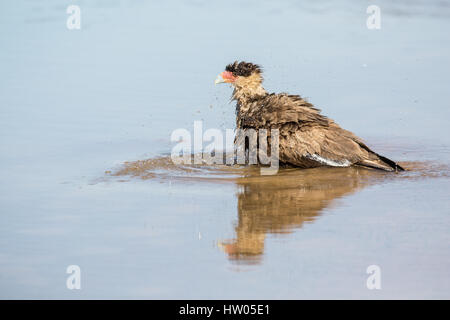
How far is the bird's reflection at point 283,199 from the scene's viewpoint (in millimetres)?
6477

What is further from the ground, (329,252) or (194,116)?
(194,116)

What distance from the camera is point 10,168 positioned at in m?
8.74

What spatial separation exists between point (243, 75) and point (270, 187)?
2429mm

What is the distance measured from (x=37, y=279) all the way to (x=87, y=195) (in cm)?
223

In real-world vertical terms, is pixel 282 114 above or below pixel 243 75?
below

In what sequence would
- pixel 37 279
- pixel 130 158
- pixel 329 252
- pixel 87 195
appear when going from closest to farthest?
pixel 37 279 < pixel 329 252 < pixel 87 195 < pixel 130 158

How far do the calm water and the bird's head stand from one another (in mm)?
763

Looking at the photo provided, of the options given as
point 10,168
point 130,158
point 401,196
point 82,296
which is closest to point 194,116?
point 130,158

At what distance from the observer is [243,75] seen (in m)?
10.4

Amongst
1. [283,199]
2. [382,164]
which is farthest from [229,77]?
[283,199]

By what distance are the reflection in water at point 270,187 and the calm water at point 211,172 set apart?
0.09ft

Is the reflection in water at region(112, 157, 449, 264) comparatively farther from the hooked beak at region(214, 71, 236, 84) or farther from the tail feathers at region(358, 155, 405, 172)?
the hooked beak at region(214, 71, 236, 84)

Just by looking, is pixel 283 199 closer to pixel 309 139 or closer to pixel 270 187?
pixel 270 187

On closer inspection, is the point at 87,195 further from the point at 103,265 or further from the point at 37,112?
the point at 37,112
